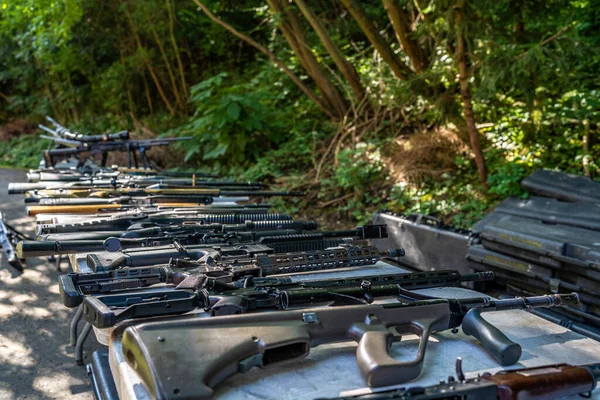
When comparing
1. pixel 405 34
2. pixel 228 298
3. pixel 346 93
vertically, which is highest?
pixel 405 34

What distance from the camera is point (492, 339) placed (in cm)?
216

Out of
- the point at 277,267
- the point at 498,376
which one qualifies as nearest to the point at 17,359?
the point at 277,267

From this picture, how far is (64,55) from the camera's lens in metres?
18.3

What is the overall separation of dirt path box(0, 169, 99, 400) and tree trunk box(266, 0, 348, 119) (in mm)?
5624

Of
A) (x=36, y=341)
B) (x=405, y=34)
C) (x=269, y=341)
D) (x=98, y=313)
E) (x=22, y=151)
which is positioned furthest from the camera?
(x=22, y=151)

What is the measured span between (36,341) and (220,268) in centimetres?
281

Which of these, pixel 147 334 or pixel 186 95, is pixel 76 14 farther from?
pixel 147 334

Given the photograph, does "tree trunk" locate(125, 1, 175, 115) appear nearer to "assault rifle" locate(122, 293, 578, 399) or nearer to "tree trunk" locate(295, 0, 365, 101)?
"tree trunk" locate(295, 0, 365, 101)

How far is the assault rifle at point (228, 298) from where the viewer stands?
2.25 metres

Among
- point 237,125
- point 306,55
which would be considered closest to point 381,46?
point 306,55

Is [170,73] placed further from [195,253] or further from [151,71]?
[195,253]

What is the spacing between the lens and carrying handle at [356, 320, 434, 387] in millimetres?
1857

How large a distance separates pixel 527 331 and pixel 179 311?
5.24ft

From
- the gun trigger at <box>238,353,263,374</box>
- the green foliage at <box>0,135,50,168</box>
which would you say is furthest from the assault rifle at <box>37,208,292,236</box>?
the green foliage at <box>0,135,50,168</box>
